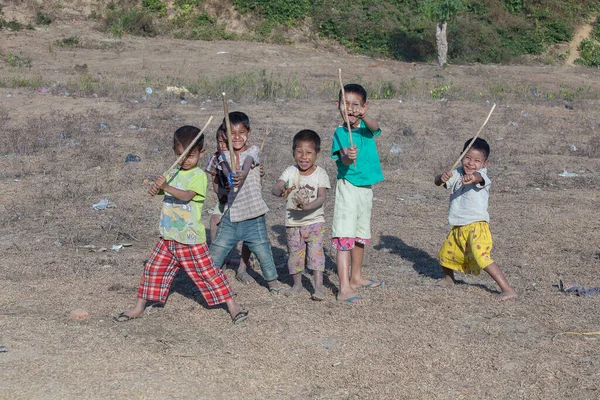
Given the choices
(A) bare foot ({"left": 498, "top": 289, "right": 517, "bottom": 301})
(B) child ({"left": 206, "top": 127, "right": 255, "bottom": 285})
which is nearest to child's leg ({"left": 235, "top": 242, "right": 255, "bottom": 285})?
(B) child ({"left": 206, "top": 127, "right": 255, "bottom": 285})

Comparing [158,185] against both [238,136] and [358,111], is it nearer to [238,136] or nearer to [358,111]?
[238,136]

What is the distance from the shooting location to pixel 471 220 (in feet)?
17.2

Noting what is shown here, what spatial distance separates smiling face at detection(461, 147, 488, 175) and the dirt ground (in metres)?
0.80

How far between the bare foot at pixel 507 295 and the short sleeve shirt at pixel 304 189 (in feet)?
4.05

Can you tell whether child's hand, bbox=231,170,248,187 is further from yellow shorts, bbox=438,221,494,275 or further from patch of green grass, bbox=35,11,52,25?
patch of green grass, bbox=35,11,52,25

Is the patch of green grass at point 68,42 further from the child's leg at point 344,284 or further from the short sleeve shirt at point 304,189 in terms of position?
the child's leg at point 344,284

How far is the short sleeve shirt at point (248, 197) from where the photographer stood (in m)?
5.04

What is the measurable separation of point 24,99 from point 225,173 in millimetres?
8053

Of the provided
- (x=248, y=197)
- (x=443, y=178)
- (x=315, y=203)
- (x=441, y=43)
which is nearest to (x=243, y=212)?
(x=248, y=197)

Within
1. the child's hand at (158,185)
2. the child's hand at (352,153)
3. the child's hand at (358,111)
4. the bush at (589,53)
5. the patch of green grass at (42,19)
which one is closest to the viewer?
the child's hand at (158,185)

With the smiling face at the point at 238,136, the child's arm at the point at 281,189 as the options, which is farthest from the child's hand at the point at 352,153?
the smiling face at the point at 238,136

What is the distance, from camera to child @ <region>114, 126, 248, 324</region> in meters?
4.52

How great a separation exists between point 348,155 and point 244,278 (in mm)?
1244

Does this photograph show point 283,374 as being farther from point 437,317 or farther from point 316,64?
point 316,64
